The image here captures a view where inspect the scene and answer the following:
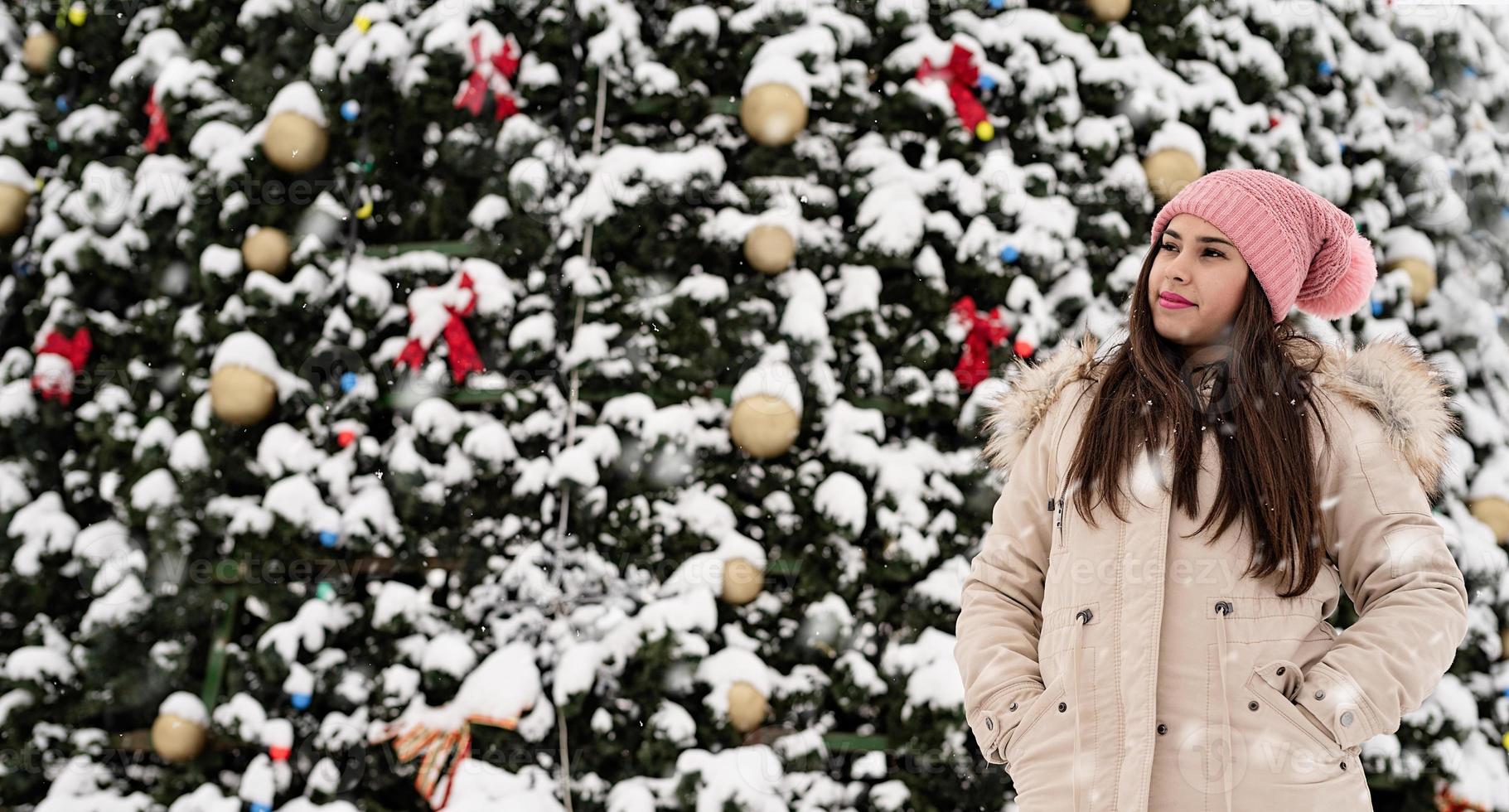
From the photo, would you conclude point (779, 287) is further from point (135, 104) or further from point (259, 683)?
point (135, 104)

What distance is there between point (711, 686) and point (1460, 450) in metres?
2.21

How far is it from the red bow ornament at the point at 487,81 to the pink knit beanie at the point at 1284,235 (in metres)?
2.01

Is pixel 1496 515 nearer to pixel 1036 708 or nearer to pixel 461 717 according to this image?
pixel 1036 708

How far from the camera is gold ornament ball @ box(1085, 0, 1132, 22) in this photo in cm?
321

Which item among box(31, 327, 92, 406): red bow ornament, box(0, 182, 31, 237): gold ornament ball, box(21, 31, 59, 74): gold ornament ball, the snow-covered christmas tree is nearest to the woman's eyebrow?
the snow-covered christmas tree

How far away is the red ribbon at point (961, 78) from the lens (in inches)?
122

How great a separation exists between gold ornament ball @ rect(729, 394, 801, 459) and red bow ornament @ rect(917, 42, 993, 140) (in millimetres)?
983

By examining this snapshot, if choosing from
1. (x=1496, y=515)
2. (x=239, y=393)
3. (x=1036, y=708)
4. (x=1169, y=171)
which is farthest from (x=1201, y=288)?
(x=239, y=393)

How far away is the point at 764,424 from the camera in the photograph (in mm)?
2822

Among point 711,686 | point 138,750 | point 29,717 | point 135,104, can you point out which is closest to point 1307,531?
point 711,686

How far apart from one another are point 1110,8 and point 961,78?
1.67ft

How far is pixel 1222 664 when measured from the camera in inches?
56.8

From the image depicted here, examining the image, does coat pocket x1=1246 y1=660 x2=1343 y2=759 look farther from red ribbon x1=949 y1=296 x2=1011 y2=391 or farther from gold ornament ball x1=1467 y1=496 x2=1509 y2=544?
gold ornament ball x1=1467 y1=496 x2=1509 y2=544

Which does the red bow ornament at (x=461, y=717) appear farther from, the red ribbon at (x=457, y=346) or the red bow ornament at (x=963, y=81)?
the red bow ornament at (x=963, y=81)
